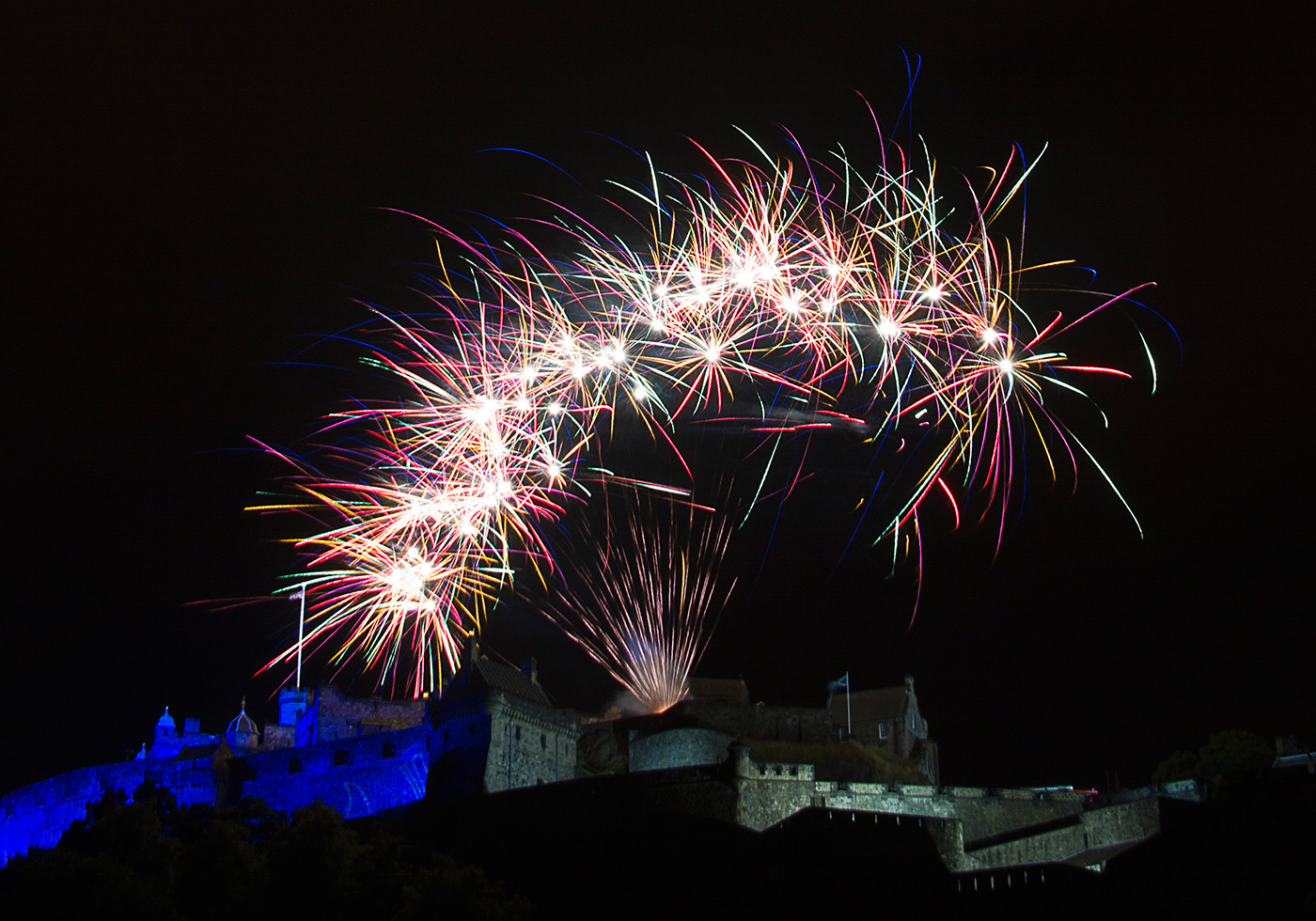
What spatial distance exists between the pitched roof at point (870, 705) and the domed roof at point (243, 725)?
33243 mm

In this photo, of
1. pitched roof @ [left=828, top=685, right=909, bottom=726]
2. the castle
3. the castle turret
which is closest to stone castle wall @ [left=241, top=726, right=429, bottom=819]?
the castle

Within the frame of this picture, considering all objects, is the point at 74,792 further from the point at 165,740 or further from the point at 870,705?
the point at 870,705

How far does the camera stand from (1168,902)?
136ft

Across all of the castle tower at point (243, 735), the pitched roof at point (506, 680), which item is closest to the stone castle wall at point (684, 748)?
the pitched roof at point (506, 680)

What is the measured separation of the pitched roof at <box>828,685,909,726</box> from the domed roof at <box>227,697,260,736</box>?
33.2m

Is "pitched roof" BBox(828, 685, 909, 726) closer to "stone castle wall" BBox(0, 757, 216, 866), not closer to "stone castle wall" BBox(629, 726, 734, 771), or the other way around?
"stone castle wall" BBox(629, 726, 734, 771)

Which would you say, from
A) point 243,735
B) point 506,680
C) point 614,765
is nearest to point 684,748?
point 614,765

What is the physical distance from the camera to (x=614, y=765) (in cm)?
6562

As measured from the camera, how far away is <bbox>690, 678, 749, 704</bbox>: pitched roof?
228ft

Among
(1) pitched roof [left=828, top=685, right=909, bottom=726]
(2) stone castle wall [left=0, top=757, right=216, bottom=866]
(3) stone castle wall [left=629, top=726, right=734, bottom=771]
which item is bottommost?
(2) stone castle wall [left=0, top=757, right=216, bottom=866]

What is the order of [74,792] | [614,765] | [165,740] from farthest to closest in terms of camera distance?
[165,740], [74,792], [614,765]

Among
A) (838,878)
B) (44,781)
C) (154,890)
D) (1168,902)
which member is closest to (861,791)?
(838,878)

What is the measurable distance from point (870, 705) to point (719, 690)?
821 cm

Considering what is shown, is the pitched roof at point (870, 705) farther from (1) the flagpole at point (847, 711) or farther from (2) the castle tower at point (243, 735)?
(2) the castle tower at point (243, 735)
